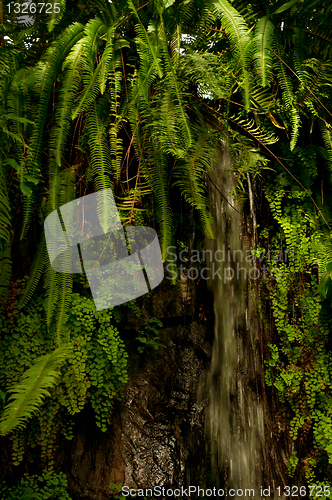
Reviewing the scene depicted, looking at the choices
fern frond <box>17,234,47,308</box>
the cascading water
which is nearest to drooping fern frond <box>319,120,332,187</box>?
the cascading water

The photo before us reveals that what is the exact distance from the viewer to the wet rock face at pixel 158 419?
2.29 m

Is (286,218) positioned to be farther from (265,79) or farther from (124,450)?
(124,450)

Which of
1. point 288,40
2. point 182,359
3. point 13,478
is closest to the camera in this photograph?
point 13,478

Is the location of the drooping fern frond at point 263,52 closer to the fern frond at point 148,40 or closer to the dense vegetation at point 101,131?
the dense vegetation at point 101,131

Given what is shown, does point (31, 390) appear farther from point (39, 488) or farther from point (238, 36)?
point (238, 36)

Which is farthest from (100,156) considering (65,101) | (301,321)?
(301,321)

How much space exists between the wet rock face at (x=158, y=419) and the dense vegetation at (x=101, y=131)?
6.5 inches

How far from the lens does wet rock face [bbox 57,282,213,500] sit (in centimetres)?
229

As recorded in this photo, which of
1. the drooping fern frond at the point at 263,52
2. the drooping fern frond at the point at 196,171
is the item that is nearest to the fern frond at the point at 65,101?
the drooping fern frond at the point at 196,171

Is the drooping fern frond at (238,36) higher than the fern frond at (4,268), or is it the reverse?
the drooping fern frond at (238,36)

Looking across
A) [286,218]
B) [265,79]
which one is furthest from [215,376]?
[265,79]

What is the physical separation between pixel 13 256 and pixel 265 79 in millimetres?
1956

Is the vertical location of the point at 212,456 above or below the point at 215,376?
below

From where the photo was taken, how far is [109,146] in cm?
Answer: 230
